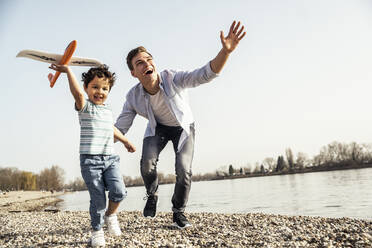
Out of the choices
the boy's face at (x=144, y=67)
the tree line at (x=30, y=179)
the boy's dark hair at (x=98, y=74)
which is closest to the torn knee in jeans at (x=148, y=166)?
the boy's face at (x=144, y=67)

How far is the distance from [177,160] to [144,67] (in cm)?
158

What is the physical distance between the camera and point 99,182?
3.39m

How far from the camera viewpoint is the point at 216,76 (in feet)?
12.8

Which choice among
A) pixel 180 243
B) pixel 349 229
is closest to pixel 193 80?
pixel 180 243

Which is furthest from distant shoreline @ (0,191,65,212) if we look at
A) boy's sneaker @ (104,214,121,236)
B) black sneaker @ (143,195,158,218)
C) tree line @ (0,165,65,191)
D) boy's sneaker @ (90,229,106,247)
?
tree line @ (0,165,65,191)

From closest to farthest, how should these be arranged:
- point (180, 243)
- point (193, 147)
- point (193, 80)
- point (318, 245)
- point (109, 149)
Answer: point (318, 245), point (180, 243), point (109, 149), point (193, 80), point (193, 147)

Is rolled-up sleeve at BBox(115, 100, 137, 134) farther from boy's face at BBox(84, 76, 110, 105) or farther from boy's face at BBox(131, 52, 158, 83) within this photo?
boy's face at BBox(84, 76, 110, 105)

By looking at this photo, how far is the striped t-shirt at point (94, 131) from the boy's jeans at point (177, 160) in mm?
1050

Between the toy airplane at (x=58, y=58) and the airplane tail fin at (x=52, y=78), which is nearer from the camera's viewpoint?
the toy airplane at (x=58, y=58)

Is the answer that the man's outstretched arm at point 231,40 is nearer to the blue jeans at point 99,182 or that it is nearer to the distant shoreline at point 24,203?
the blue jeans at point 99,182

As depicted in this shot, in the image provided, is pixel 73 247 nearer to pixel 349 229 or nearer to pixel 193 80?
pixel 193 80

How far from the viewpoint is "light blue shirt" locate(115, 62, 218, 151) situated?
4.38 metres

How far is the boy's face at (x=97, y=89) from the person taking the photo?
3.57 metres

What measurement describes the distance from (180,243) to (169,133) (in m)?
1.94
